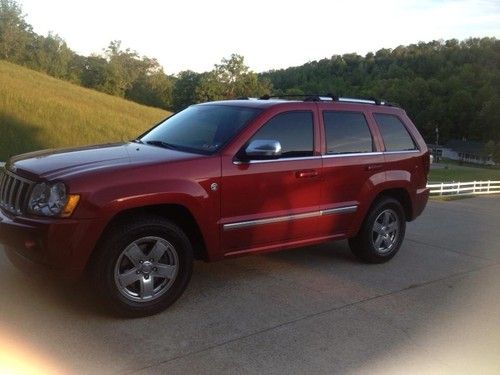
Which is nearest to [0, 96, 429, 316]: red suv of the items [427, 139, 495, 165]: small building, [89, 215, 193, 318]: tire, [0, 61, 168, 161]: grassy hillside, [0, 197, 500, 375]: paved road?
[89, 215, 193, 318]: tire

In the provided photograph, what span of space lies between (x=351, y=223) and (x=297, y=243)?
836 millimetres

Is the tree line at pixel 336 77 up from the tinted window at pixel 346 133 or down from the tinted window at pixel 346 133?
up

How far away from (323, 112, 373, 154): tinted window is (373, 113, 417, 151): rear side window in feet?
0.92

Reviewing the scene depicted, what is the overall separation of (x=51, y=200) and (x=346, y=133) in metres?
3.19

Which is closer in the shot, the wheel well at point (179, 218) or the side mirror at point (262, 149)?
the wheel well at point (179, 218)

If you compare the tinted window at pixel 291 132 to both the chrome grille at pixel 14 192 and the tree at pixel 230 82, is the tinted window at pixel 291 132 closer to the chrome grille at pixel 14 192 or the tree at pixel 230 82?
the chrome grille at pixel 14 192

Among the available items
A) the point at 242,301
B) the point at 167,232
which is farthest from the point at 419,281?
the point at 167,232

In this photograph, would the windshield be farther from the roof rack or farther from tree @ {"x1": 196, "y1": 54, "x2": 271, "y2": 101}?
tree @ {"x1": 196, "y1": 54, "x2": 271, "y2": 101}

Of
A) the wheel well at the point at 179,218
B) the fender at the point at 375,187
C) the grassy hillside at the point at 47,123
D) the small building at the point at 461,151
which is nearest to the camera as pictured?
the wheel well at the point at 179,218

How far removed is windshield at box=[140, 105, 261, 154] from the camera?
16.6 feet

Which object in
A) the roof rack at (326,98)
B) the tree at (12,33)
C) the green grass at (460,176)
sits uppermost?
the tree at (12,33)

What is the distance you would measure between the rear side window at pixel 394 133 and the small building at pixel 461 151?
103 meters

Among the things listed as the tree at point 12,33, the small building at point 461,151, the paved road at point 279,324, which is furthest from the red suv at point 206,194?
the small building at point 461,151

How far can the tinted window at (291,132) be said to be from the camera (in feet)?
17.1
